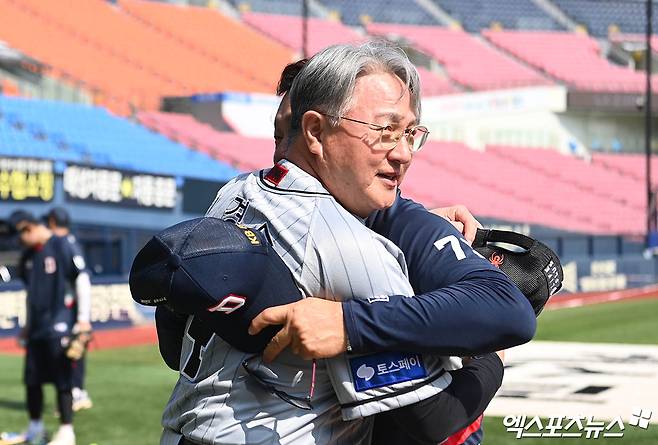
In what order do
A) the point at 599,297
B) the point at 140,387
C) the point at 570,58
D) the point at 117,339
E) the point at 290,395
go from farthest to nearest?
the point at 570,58 < the point at 599,297 < the point at 117,339 < the point at 140,387 < the point at 290,395

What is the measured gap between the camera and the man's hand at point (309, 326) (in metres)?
2.08

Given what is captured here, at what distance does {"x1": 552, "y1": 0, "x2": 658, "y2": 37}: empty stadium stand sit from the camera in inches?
1779

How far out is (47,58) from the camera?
27031 mm

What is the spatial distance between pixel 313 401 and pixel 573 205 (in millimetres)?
31848

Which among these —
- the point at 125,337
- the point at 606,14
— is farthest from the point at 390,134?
the point at 606,14

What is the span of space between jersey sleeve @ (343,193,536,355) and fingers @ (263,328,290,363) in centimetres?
12

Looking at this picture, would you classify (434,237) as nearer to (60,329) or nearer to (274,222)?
(274,222)

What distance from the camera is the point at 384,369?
83.2 inches

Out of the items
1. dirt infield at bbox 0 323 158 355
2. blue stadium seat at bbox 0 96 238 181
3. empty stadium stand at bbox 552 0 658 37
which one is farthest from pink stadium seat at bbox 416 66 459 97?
dirt infield at bbox 0 323 158 355

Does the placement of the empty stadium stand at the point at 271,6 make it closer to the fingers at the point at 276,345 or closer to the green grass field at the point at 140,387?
the green grass field at the point at 140,387

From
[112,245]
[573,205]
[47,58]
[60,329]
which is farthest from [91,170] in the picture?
[573,205]

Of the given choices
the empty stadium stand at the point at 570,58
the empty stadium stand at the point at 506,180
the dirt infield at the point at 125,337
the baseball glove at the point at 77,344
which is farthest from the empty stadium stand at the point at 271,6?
the baseball glove at the point at 77,344

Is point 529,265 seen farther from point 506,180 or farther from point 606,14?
point 606,14

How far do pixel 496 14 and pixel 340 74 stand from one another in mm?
43891
